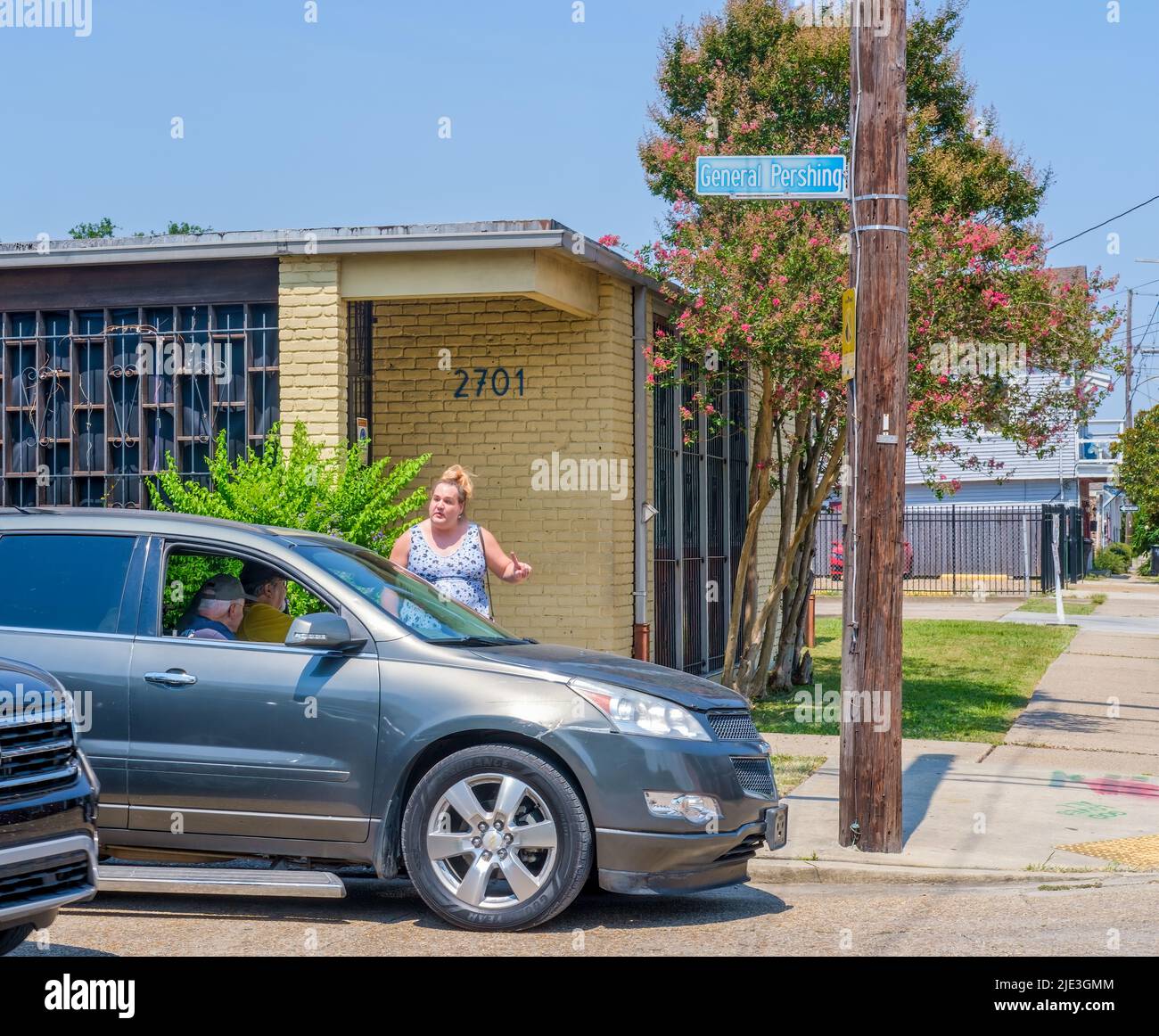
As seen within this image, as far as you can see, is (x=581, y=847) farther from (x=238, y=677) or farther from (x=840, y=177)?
(x=840, y=177)

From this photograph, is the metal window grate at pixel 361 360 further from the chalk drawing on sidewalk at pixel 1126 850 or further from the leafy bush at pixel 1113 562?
the leafy bush at pixel 1113 562

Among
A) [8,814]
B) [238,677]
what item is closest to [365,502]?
[238,677]

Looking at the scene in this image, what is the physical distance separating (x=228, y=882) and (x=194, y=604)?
4.51 ft

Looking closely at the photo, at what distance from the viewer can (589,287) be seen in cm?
1223

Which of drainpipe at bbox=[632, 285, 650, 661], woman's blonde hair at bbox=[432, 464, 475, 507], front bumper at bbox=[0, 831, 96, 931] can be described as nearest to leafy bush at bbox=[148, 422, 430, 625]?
woman's blonde hair at bbox=[432, 464, 475, 507]

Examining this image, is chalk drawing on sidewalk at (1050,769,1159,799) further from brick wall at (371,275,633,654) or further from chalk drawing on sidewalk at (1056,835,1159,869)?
brick wall at (371,275,633,654)

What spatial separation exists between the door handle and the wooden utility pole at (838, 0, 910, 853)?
328 centimetres

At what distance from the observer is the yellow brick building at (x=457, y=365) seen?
37.2 feet

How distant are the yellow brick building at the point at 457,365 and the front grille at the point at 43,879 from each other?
6681mm

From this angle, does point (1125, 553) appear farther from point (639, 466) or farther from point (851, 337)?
point (851, 337)

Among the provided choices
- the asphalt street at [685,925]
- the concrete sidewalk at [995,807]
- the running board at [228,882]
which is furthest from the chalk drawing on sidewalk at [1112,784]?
the running board at [228,882]

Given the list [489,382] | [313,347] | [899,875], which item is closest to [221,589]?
[899,875]

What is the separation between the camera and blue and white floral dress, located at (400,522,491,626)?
29.3 feet

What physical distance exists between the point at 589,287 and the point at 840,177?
4472 millimetres
